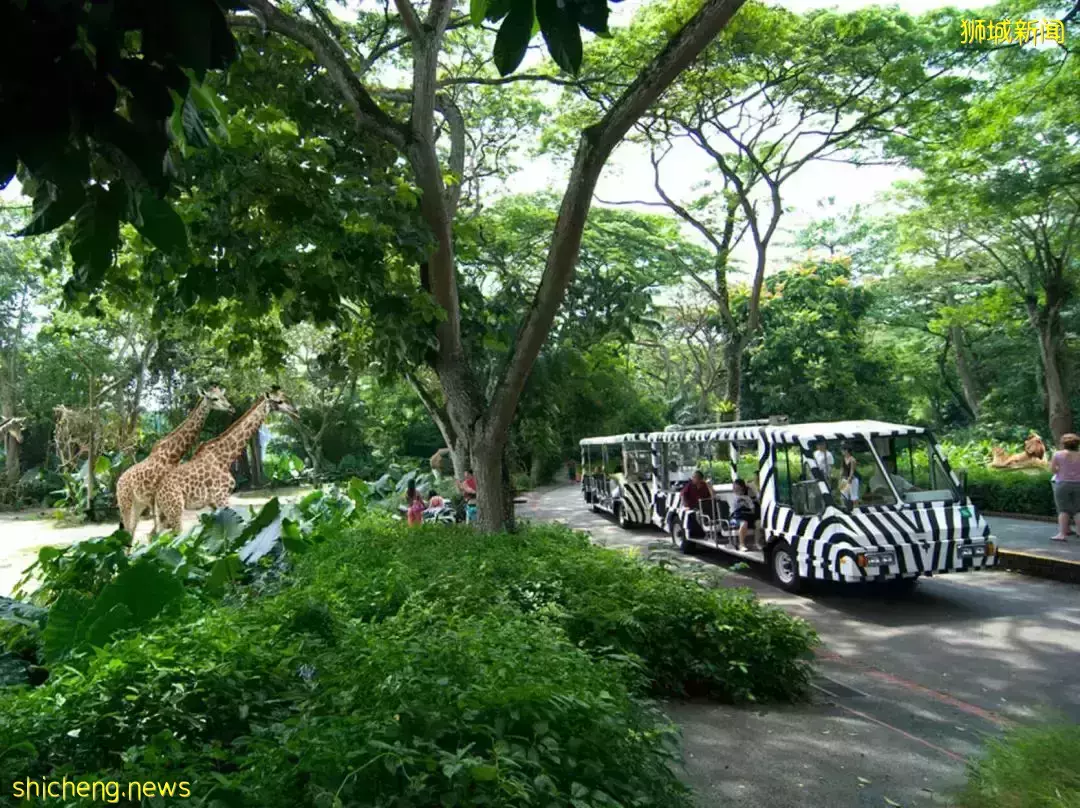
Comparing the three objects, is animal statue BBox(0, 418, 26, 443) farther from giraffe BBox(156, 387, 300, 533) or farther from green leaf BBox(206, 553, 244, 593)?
green leaf BBox(206, 553, 244, 593)

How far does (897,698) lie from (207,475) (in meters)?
12.2

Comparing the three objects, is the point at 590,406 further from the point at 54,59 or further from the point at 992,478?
the point at 54,59

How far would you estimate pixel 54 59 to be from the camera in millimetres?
2162

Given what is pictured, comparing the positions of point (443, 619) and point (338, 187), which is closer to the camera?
point (443, 619)

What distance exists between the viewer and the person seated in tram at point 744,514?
12391 mm

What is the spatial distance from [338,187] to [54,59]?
519 centimetres

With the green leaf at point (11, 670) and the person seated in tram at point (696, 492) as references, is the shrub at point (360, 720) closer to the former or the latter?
the green leaf at point (11, 670)

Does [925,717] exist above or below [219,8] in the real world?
below

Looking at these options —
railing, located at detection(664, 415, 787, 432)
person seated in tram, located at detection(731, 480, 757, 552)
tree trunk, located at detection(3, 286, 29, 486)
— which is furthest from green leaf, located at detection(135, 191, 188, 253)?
tree trunk, located at detection(3, 286, 29, 486)

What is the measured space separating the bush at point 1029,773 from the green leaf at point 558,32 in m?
3.46

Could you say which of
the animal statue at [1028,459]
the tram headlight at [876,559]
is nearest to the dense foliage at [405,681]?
the tram headlight at [876,559]

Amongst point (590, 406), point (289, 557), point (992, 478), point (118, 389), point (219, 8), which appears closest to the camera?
point (219, 8)

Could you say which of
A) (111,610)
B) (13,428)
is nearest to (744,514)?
(111,610)

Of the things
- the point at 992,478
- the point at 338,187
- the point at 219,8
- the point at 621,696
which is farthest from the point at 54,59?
the point at 992,478
